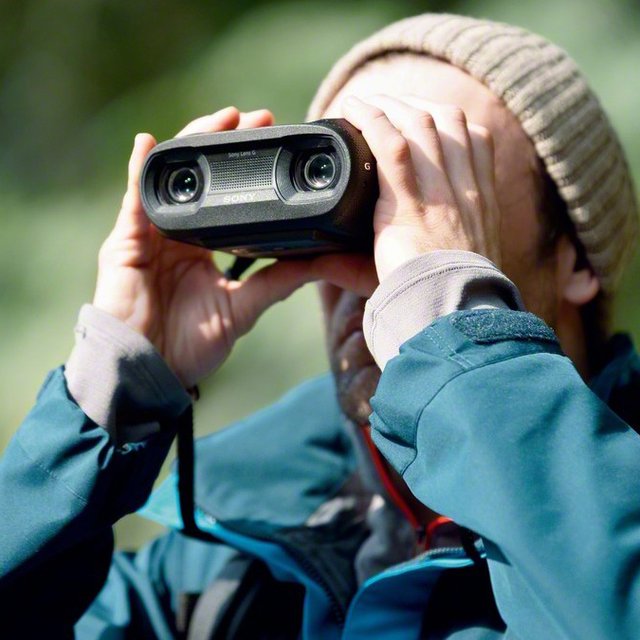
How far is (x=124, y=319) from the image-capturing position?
144cm

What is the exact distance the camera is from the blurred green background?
2752 mm

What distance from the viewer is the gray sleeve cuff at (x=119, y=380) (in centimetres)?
134

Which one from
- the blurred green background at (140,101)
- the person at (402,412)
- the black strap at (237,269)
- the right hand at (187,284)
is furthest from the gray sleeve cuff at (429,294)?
the blurred green background at (140,101)

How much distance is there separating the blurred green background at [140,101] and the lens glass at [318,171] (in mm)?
1615

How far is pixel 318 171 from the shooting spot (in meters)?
1.22

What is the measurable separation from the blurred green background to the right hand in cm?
126

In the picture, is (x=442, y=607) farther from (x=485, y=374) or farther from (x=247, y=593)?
(x=485, y=374)

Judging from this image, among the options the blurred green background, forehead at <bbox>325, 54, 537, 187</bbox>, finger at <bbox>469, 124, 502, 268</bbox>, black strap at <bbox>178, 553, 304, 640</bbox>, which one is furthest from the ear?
the blurred green background

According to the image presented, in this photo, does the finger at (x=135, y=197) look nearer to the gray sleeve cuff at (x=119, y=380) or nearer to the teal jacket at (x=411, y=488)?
the gray sleeve cuff at (x=119, y=380)

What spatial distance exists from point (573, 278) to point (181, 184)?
717 mm

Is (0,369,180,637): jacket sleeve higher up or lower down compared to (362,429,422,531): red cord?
higher up

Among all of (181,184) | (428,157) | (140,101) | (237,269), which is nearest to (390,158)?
(428,157)

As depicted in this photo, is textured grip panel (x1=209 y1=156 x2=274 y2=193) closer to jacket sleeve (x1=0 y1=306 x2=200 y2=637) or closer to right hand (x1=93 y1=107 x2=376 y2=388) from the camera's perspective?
right hand (x1=93 y1=107 x2=376 y2=388)

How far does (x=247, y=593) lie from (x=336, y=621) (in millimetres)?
158
